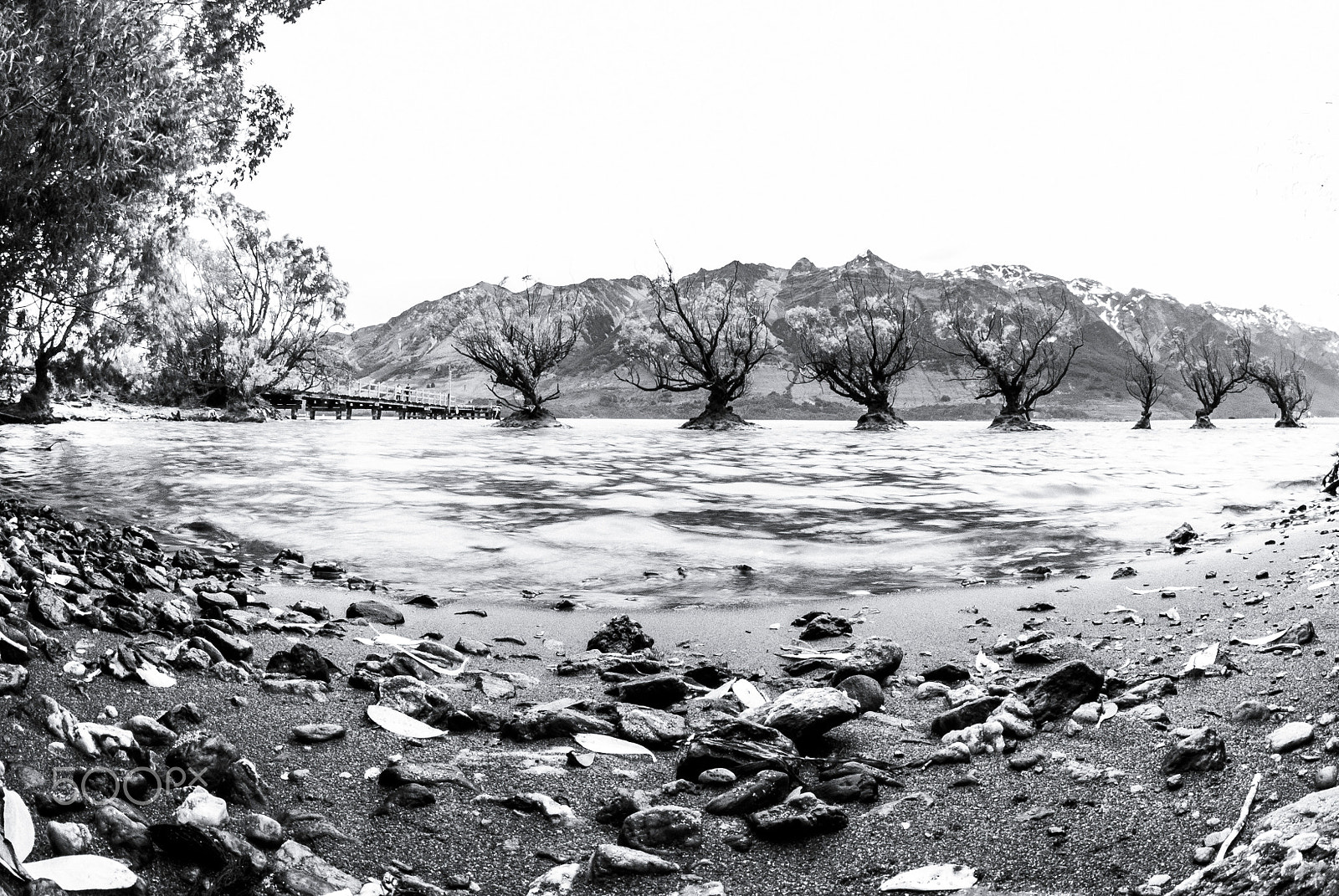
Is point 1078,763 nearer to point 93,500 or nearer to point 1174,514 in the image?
point 1174,514

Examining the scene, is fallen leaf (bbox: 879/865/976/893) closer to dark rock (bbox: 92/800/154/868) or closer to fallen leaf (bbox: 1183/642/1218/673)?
dark rock (bbox: 92/800/154/868)

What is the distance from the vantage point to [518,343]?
53312 millimetres

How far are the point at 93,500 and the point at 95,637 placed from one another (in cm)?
1013

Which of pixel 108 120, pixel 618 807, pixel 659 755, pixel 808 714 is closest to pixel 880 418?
pixel 108 120

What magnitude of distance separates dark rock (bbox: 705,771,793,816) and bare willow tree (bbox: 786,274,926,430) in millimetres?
52723

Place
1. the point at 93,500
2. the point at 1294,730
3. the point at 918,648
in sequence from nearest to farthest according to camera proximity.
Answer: the point at 1294,730
the point at 918,648
the point at 93,500

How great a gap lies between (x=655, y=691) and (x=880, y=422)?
51.8m

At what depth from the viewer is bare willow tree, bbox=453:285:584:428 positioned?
172ft

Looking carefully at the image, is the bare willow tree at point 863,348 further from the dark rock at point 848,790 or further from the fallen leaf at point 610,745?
the dark rock at point 848,790

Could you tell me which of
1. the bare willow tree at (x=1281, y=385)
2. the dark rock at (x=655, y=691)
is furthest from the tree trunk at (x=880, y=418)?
the dark rock at (x=655, y=691)

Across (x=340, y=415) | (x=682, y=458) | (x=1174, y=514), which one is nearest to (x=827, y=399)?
(x=340, y=415)

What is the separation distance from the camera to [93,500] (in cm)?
1155

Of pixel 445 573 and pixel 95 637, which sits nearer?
pixel 95 637

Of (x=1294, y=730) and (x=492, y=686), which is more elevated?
(x=1294, y=730)
